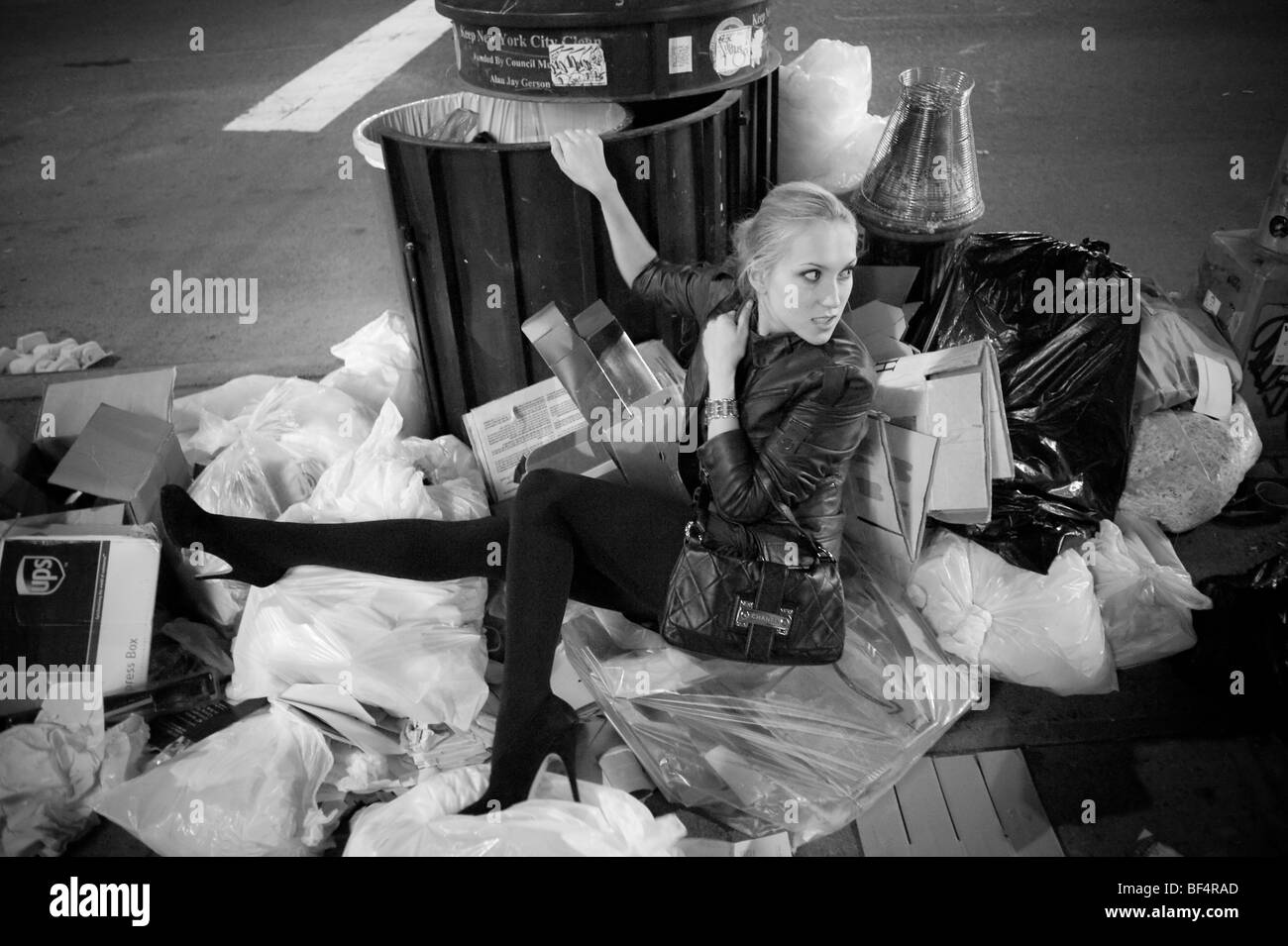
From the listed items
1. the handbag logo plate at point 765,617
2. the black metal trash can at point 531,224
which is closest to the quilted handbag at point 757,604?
the handbag logo plate at point 765,617

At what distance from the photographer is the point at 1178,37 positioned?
6012mm

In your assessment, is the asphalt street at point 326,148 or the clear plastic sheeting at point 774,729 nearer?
the clear plastic sheeting at point 774,729

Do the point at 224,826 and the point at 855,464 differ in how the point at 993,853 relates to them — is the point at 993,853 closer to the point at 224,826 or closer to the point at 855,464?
the point at 855,464

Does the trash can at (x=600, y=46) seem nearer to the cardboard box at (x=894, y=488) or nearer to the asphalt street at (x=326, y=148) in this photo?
A: the asphalt street at (x=326, y=148)

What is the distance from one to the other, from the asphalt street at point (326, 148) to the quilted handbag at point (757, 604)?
1494 millimetres

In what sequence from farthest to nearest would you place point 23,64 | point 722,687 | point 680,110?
point 23,64 → point 680,110 → point 722,687

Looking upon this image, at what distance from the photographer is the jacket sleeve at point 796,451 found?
185cm

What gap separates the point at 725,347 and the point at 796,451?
27cm

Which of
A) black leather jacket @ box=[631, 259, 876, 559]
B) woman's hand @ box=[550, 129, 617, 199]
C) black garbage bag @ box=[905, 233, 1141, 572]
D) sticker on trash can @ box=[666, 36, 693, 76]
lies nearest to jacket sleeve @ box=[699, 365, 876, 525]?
black leather jacket @ box=[631, 259, 876, 559]

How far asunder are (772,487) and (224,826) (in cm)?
130

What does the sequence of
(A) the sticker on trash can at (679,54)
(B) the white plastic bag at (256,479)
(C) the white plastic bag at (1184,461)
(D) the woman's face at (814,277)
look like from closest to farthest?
(D) the woman's face at (814,277) < (A) the sticker on trash can at (679,54) < (B) the white plastic bag at (256,479) < (C) the white plastic bag at (1184,461)

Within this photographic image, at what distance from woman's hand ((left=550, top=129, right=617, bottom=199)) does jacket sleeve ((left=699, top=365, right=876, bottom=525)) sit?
2.76 ft

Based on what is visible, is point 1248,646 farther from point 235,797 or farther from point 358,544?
point 235,797

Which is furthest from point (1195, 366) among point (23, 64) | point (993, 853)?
point (23, 64)
